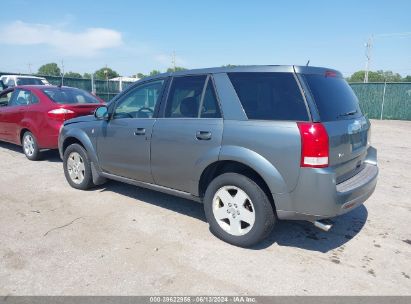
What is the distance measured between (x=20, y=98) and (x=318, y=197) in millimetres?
7156

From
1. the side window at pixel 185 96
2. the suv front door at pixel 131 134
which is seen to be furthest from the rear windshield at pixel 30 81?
the side window at pixel 185 96

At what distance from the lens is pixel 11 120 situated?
787cm

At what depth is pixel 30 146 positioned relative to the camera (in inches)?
296

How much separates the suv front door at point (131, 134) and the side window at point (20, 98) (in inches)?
140

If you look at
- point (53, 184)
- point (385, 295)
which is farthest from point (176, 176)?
point (53, 184)

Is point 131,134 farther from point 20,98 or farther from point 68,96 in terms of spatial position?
point 20,98

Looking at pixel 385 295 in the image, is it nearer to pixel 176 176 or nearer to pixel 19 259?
pixel 176 176

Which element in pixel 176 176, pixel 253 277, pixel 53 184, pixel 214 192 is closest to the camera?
pixel 253 277

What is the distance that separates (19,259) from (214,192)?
206 centimetres

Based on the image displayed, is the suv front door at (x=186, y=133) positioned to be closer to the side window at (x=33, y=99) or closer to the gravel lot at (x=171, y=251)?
the gravel lot at (x=171, y=251)

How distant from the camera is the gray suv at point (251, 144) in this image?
3.19 metres

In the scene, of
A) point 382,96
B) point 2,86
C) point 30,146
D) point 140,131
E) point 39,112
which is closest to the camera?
point 140,131

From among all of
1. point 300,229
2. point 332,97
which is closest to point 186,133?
point 332,97

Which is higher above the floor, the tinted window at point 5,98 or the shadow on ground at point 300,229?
the tinted window at point 5,98
